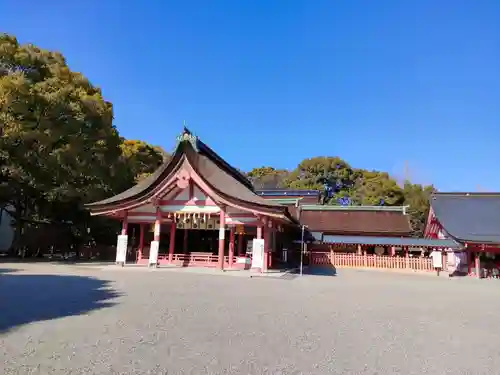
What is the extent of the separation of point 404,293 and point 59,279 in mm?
10257

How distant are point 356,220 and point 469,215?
6786 millimetres

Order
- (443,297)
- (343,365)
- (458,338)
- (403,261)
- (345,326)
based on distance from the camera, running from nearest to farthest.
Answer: (343,365) → (458,338) → (345,326) → (443,297) → (403,261)

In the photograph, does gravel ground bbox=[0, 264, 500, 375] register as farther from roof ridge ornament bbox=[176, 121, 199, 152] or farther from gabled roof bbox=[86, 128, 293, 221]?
roof ridge ornament bbox=[176, 121, 199, 152]

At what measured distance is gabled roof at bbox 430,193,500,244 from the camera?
2009 centimetres

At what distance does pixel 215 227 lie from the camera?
18.0 meters

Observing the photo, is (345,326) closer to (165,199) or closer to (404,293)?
(404,293)

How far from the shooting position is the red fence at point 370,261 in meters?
20.5

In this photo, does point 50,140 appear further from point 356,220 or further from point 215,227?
point 356,220

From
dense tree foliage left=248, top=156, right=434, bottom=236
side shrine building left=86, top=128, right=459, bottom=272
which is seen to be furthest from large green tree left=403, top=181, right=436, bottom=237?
side shrine building left=86, top=128, right=459, bottom=272

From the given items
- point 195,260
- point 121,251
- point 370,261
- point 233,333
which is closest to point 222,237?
point 195,260

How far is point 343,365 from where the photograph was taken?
436 centimetres

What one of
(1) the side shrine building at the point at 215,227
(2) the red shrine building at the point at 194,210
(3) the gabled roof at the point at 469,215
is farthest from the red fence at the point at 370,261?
(2) the red shrine building at the point at 194,210

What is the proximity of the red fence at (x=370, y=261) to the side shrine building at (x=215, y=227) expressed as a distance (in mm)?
52

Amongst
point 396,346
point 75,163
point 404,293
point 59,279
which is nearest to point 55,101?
point 75,163
